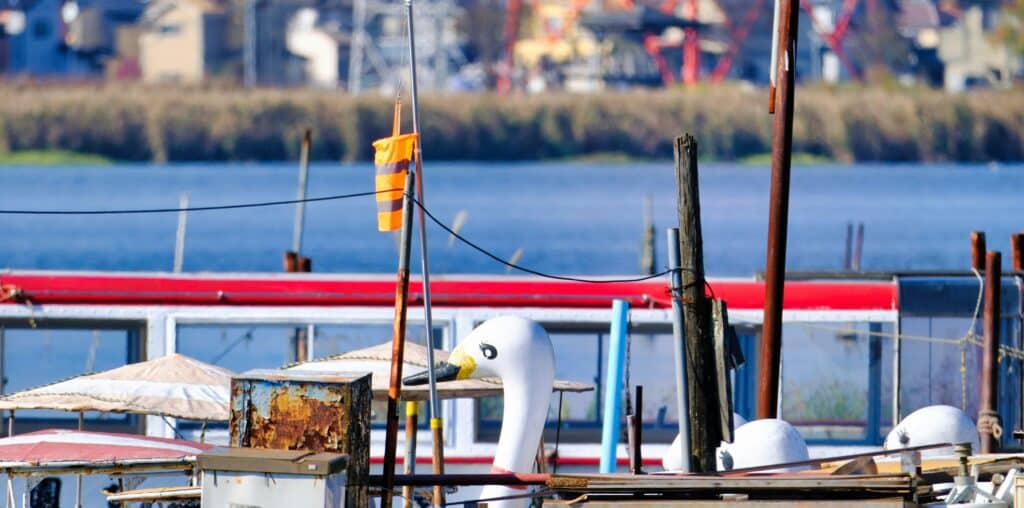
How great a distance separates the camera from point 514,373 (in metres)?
14.6

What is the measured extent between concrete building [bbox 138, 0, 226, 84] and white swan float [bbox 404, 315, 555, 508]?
5096 inches

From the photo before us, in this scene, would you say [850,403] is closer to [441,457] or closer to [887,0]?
[441,457]

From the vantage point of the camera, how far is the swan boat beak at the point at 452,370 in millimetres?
14280

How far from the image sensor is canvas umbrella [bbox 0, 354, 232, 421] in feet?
49.1

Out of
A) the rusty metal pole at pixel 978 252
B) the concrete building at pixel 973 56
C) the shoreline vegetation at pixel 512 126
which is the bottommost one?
the rusty metal pole at pixel 978 252

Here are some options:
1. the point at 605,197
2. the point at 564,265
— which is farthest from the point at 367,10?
the point at 564,265

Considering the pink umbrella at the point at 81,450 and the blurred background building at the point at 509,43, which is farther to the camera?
the blurred background building at the point at 509,43

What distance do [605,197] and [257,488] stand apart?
78.9m

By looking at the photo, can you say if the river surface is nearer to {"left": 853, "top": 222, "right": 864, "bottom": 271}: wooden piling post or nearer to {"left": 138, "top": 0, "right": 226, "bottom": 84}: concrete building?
{"left": 853, "top": 222, "right": 864, "bottom": 271}: wooden piling post

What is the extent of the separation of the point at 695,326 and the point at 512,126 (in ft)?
320

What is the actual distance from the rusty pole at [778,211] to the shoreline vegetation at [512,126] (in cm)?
8548

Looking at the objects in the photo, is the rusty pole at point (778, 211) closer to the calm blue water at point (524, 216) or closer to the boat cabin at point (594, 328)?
the boat cabin at point (594, 328)

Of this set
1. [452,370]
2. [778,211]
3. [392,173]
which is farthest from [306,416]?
[778,211]

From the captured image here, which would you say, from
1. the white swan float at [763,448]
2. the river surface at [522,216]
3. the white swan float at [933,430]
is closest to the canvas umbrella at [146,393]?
the white swan float at [763,448]
